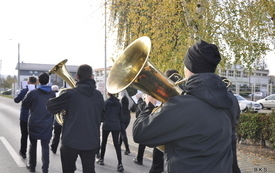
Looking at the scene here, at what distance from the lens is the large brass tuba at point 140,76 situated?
7.20ft

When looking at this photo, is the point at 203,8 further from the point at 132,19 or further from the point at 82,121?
the point at 82,121

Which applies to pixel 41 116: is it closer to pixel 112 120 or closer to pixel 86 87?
pixel 112 120

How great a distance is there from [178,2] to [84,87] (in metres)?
6.03

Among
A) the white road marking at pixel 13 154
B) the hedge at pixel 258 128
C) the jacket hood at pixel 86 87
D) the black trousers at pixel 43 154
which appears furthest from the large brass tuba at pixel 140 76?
the hedge at pixel 258 128

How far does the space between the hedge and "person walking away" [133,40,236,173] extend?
5927 millimetres

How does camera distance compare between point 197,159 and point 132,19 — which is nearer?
point 197,159

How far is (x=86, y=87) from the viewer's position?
13.3ft

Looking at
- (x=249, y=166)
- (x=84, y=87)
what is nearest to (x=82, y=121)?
(x=84, y=87)

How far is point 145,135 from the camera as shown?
1946 millimetres

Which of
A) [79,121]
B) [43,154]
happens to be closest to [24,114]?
[43,154]

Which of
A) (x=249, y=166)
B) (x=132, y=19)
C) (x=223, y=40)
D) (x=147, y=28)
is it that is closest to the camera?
(x=249, y=166)

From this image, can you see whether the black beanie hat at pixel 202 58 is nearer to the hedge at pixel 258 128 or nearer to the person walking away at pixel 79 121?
the person walking away at pixel 79 121

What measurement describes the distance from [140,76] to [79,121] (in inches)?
80.2

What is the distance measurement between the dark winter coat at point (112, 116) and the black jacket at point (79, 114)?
7.76ft
